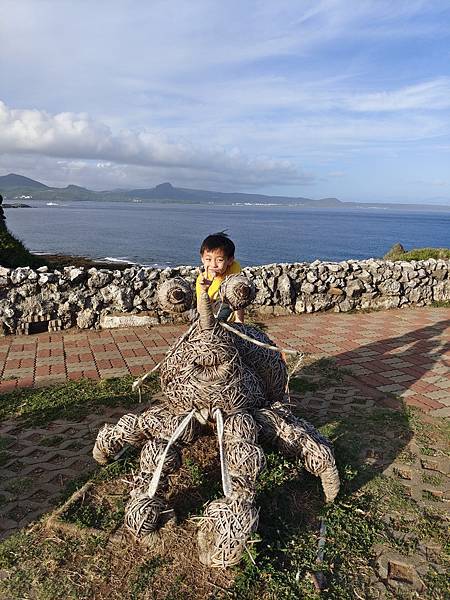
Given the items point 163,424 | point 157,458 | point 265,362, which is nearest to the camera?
point 157,458

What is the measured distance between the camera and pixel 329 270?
968 cm

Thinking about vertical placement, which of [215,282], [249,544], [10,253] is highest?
[215,282]

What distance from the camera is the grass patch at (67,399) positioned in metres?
4.85

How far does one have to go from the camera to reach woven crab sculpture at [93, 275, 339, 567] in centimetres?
263

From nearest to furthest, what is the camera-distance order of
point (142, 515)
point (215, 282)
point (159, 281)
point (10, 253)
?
point (142, 515) → point (215, 282) → point (159, 281) → point (10, 253)

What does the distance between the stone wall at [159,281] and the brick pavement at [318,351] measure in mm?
287

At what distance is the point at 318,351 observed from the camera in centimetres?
711

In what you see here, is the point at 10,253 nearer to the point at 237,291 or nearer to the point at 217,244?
the point at 217,244

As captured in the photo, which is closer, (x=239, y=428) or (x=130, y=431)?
(x=239, y=428)

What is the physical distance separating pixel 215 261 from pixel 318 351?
3.99 m

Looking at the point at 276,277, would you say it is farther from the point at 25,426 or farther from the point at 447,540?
the point at 447,540

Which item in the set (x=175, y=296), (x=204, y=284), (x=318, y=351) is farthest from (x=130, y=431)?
(x=318, y=351)

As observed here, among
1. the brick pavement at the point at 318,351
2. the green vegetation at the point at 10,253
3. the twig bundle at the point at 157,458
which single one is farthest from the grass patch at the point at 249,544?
the green vegetation at the point at 10,253

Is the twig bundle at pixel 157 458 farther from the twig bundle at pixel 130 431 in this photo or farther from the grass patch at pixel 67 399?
the grass patch at pixel 67 399
